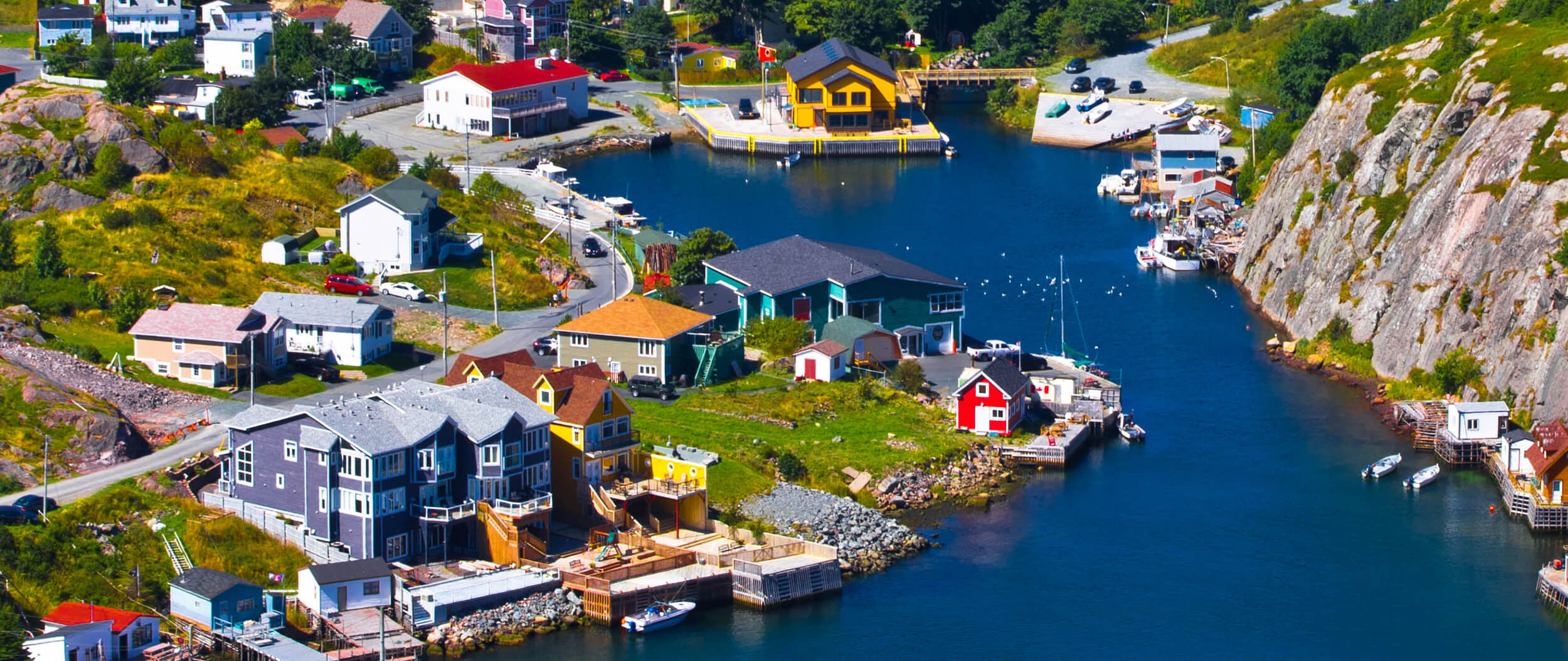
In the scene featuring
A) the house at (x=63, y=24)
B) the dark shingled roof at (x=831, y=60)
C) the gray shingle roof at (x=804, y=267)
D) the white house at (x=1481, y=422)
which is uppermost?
the house at (x=63, y=24)

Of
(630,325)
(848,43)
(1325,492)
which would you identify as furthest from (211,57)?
(1325,492)

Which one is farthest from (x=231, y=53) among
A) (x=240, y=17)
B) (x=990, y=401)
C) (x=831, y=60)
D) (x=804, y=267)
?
(x=990, y=401)

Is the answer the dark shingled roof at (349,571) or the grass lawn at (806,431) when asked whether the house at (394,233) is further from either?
the dark shingled roof at (349,571)

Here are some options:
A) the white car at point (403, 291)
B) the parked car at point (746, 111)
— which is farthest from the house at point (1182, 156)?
the white car at point (403, 291)

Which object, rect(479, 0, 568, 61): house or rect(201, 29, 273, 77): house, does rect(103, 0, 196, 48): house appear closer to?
rect(201, 29, 273, 77): house

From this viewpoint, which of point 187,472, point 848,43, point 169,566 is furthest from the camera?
point 848,43

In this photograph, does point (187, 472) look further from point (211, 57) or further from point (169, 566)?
point (211, 57)

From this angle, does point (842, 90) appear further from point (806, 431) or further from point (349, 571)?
point (349, 571)
